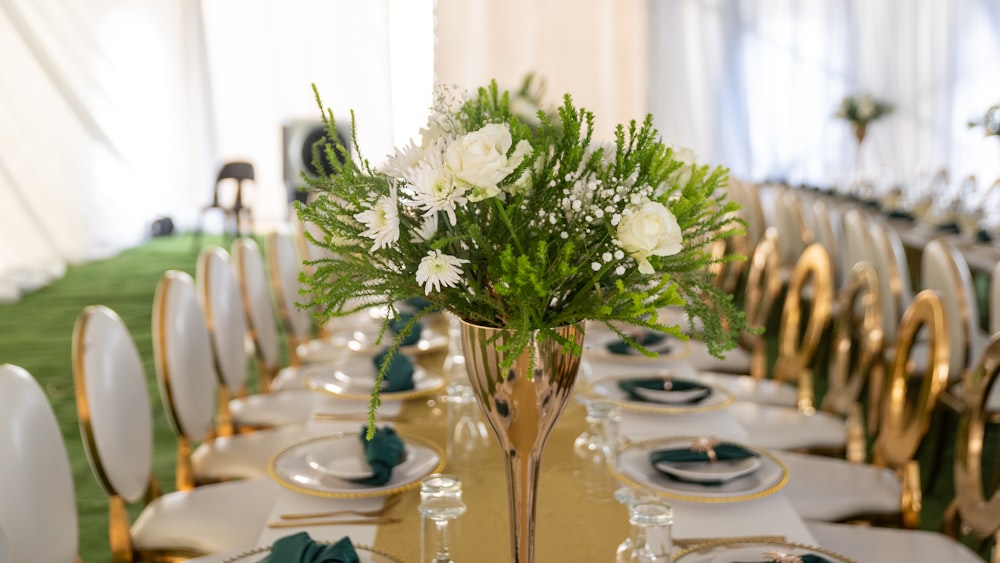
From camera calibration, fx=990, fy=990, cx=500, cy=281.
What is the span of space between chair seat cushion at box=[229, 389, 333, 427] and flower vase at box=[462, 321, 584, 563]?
1.70 metres

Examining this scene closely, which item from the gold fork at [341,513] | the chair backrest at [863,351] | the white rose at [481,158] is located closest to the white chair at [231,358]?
the gold fork at [341,513]

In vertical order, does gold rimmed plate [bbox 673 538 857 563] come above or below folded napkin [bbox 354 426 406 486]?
below

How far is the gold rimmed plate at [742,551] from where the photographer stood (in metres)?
1.46

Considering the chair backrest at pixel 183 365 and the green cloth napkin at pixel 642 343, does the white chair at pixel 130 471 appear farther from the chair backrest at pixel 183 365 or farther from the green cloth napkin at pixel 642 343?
the green cloth napkin at pixel 642 343

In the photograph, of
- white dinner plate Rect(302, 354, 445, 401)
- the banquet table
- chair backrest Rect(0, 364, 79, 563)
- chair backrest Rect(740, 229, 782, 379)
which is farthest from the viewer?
chair backrest Rect(740, 229, 782, 379)

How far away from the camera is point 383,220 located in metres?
1.23

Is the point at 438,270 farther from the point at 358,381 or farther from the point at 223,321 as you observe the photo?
the point at 223,321

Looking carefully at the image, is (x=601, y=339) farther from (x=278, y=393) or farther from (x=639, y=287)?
(x=639, y=287)

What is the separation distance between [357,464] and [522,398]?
2.06 feet

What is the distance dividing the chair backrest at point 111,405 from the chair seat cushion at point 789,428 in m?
1.61

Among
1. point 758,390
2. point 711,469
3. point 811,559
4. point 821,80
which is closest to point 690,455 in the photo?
point 711,469

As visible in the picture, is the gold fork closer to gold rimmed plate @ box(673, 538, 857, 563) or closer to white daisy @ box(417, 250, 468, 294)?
gold rimmed plate @ box(673, 538, 857, 563)

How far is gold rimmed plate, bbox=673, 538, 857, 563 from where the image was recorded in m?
1.46

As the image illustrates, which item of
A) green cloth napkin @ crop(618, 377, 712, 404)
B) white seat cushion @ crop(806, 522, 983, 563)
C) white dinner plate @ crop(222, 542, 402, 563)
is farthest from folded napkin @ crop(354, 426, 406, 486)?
white seat cushion @ crop(806, 522, 983, 563)
